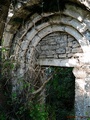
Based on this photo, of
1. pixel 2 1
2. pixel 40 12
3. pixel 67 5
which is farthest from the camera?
pixel 40 12

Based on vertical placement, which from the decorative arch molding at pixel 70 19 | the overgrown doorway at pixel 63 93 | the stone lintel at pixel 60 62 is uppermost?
the decorative arch molding at pixel 70 19

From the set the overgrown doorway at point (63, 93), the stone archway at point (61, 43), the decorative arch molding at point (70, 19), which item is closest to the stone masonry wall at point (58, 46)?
the stone archway at point (61, 43)

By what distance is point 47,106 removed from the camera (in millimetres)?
6367

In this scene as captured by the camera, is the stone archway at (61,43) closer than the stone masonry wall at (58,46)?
Yes

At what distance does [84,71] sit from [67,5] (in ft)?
4.79

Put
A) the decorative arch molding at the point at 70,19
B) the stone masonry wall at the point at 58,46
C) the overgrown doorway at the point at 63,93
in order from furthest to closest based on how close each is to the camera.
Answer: the overgrown doorway at the point at 63,93, the stone masonry wall at the point at 58,46, the decorative arch molding at the point at 70,19

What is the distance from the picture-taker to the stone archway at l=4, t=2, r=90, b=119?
483 centimetres

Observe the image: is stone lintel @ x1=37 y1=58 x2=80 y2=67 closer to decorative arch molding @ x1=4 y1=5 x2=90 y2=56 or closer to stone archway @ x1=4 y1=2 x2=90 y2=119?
stone archway @ x1=4 y1=2 x2=90 y2=119

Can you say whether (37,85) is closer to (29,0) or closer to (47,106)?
(47,106)

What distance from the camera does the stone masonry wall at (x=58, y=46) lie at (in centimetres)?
518

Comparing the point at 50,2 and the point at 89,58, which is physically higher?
the point at 50,2

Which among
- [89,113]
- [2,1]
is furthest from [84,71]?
[2,1]

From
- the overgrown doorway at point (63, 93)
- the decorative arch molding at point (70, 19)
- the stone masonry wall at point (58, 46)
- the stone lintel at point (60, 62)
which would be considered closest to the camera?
the decorative arch molding at point (70, 19)

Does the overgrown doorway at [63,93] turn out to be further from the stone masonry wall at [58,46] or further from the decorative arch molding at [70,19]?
the decorative arch molding at [70,19]
